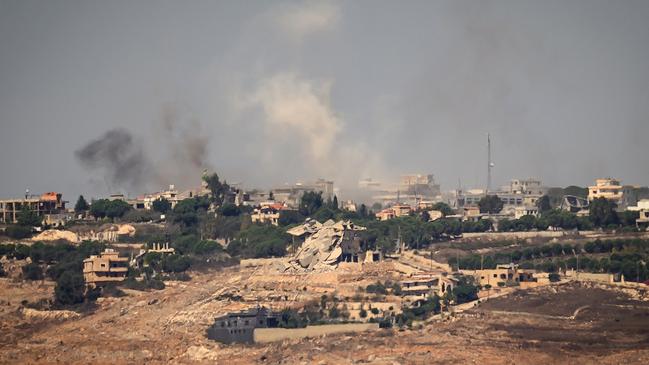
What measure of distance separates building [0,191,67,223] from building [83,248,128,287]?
16.5 metres

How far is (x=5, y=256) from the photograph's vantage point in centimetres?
8181

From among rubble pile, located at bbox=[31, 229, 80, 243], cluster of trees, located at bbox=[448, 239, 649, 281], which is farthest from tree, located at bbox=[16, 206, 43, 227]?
cluster of trees, located at bbox=[448, 239, 649, 281]

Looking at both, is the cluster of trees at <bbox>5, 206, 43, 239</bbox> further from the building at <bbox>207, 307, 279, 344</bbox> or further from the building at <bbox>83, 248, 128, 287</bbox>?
the building at <bbox>207, 307, 279, 344</bbox>

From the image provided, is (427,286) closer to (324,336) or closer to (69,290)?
(324,336)

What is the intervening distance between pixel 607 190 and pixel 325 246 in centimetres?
2742

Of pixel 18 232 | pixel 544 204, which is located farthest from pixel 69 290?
pixel 544 204

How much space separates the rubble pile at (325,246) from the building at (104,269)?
752 centimetres

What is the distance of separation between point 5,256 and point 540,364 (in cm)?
3191

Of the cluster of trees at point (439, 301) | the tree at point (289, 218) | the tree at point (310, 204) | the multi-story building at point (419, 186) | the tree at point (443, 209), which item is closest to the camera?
the cluster of trees at point (439, 301)

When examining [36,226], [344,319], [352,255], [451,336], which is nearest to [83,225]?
[36,226]

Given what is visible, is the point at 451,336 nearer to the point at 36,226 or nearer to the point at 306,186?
the point at 36,226

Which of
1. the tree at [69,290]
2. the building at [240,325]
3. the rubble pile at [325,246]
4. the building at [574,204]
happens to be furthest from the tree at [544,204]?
the building at [240,325]

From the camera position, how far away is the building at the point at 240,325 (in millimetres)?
66312

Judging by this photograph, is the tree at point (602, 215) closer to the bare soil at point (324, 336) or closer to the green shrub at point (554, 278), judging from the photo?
the green shrub at point (554, 278)
